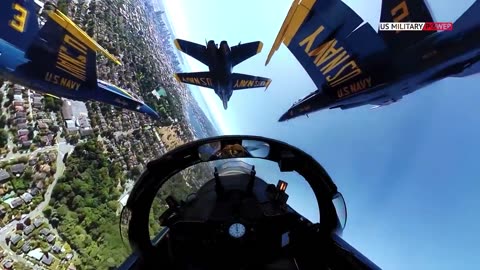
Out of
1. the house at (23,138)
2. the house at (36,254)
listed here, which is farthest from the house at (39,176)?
the house at (36,254)

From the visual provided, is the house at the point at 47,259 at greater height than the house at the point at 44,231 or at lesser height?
lesser

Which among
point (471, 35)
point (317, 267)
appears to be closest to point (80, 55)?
point (471, 35)

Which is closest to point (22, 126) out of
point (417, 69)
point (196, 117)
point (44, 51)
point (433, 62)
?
point (44, 51)

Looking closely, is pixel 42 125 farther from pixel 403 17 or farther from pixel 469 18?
pixel 469 18

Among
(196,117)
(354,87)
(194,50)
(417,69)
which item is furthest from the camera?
(196,117)

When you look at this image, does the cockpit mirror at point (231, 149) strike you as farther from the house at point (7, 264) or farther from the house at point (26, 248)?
the house at point (26, 248)

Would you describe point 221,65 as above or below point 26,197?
above

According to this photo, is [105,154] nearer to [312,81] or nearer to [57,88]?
[57,88]
